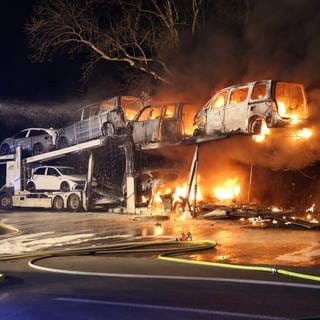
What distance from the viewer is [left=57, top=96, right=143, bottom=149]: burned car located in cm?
1994

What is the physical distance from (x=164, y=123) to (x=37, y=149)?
8.32 metres

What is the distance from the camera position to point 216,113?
16.1m

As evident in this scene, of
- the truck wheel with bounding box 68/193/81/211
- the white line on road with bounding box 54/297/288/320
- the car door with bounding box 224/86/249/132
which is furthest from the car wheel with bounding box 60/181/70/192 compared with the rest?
the white line on road with bounding box 54/297/288/320

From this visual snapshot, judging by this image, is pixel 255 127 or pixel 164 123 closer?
pixel 255 127

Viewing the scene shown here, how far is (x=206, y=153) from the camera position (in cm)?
1798

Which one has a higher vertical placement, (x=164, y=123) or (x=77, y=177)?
(x=164, y=123)

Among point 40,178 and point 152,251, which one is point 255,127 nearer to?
point 152,251

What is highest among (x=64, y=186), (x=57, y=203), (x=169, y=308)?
(x=64, y=186)

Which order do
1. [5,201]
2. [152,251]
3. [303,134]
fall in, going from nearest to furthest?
[152,251] → [303,134] → [5,201]

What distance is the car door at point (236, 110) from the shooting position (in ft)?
49.7

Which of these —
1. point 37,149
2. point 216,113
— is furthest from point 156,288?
point 37,149

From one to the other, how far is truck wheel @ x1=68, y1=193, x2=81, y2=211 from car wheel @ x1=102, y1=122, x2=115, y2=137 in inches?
112

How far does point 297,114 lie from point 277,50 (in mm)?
2761

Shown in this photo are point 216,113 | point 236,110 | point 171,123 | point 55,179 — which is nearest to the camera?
point 236,110
